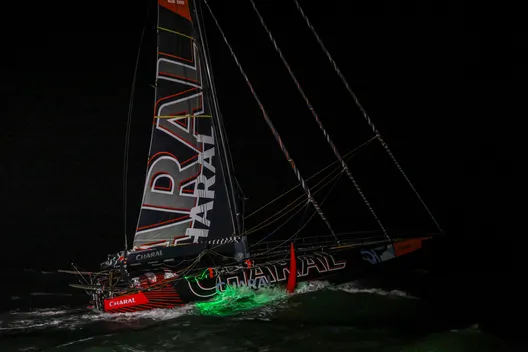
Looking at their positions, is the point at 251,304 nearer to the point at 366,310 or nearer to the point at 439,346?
the point at 366,310

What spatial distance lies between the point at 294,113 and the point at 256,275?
8.70 metres

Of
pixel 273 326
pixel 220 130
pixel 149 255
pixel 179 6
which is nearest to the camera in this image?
pixel 273 326

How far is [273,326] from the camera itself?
869cm

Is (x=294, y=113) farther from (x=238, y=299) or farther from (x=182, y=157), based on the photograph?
(x=238, y=299)

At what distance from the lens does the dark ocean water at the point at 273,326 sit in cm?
793

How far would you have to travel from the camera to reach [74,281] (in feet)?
38.8

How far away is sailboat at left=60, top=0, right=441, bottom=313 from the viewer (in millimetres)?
9906

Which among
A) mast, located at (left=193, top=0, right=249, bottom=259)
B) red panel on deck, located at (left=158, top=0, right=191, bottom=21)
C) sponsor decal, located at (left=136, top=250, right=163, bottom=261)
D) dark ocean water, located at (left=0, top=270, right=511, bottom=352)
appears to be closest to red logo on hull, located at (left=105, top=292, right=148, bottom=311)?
dark ocean water, located at (left=0, top=270, right=511, bottom=352)

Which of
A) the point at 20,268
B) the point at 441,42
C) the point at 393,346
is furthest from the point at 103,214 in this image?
the point at 441,42

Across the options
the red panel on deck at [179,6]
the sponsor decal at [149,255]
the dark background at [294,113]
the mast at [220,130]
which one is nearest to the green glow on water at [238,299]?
the mast at [220,130]

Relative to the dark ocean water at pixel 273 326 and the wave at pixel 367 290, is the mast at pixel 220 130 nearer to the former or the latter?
the dark ocean water at pixel 273 326

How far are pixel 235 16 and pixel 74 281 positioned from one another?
12173mm

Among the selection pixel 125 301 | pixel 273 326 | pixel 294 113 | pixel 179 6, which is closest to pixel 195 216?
pixel 125 301

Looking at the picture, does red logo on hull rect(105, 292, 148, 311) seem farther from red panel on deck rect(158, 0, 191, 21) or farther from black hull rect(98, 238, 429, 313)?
red panel on deck rect(158, 0, 191, 21)
